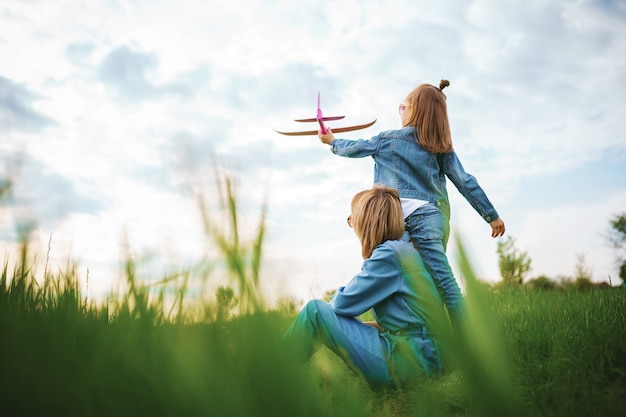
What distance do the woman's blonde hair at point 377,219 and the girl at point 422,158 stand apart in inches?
23.1

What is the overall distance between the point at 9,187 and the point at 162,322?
76 cm

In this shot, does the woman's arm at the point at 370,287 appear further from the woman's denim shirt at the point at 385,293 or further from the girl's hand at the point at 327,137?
the girl's hand at the point at 327,137

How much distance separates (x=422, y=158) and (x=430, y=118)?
370 mm

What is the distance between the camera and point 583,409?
1765 mm

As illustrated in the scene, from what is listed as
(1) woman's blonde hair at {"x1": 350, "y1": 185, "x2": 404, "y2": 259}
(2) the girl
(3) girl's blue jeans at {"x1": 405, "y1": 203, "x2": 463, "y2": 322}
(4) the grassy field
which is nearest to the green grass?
(4) the grassy field

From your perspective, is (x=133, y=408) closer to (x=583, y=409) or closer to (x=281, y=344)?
(x=281, y=344)

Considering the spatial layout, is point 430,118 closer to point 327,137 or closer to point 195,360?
point 327,137

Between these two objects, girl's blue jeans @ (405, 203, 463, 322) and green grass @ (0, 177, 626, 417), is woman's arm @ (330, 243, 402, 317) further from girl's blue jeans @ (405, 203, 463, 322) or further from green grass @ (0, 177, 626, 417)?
green grass @ (0, 177, 626, 417)

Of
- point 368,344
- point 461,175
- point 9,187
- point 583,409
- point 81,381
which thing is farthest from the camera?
point 461,175

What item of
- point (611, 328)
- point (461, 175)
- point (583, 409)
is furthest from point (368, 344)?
point (461, 175)

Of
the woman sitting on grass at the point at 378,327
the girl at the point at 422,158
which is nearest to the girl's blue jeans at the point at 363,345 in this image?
the woman sitting on grass at the point at 378,327

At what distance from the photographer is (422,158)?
12.7ft

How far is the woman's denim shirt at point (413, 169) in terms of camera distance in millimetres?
3867

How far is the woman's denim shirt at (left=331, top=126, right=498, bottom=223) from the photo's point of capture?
3.87 m
